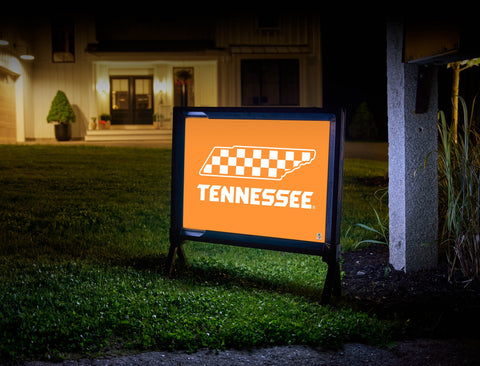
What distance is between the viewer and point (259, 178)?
4277 millimetres

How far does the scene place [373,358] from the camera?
10.1 ft

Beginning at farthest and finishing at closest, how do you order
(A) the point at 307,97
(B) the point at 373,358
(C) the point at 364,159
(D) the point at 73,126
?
(A) the point at 307,97, (D) the point at 73,126, (C) the point at 364,159, (B) the point at 373,358

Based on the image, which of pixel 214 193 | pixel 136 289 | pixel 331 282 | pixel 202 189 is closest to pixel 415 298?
pixel 331 282

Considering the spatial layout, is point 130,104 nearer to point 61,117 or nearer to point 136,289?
point 61,117

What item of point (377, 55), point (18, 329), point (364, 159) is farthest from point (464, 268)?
point (377, 55)

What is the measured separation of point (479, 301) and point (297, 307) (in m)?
1.31

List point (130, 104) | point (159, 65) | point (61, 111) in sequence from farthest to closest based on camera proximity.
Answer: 1. point (130, 104)
2. point (159, 65)
3. point (61, 111)

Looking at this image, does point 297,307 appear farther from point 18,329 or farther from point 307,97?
point 307,97

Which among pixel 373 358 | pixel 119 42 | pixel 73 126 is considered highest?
pixel 119 42

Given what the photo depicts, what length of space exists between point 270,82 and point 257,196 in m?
23.5

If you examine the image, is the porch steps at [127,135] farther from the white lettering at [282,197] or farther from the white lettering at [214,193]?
the white lettering at [282,197]

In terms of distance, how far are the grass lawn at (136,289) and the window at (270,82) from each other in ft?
64.4

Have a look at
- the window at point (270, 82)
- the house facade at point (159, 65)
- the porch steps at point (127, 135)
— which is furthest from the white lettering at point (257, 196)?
the window at point (270, 82)

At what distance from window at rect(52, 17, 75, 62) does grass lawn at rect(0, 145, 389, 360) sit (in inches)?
762
